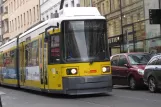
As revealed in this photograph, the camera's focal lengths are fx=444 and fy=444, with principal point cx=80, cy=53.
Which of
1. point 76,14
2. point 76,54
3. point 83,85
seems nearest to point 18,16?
point 76,14

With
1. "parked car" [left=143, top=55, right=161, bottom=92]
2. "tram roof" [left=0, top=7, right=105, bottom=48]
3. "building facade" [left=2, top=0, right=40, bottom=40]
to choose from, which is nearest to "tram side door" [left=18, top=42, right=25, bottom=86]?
"tram roof" [left=0, top=7, right=105, bottom=48]

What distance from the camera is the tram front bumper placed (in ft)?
50.8

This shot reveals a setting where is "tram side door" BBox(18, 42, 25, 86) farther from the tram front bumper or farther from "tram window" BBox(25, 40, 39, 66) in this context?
the tram front bumper

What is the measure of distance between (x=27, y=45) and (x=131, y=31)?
13291 mm

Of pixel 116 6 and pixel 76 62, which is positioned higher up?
pixel 116 6

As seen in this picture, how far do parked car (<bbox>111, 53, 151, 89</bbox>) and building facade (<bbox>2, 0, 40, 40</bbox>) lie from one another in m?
38.0

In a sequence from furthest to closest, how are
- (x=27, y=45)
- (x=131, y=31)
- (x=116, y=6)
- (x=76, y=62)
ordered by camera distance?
(x=116, y=6)
(x=131, y=31)
(x=27, y=45)
(x=76, y=62)

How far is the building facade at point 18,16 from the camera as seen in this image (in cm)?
6141

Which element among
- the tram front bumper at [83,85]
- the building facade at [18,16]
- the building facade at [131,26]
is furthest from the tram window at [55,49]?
the building facade at [18,16]

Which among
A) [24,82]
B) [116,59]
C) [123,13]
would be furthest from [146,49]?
[24,82]

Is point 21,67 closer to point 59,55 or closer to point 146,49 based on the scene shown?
point 59,55

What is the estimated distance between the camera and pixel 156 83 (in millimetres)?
17219

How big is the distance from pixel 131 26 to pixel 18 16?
42161 millimetres

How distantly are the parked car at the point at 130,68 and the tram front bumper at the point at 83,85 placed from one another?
3.80 m
